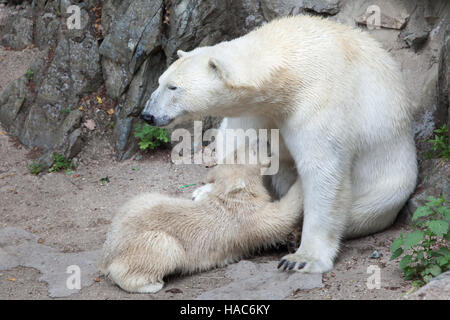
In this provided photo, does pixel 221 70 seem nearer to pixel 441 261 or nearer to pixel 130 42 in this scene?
pixel 441 261

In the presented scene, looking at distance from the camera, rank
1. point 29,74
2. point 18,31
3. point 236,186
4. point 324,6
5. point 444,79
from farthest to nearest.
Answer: point 18,31 → point 29,74 → point 324,6 → point 444,79 → point 236,186

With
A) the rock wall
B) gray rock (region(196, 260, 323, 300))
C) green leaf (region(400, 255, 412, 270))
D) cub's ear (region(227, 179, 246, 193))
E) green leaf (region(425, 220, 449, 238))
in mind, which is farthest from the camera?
the rock wall

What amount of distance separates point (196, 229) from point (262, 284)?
2.67 ft

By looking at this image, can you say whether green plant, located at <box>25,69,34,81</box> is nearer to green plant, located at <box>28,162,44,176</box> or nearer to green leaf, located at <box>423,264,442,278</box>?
green plant, located at <box>28,162,44,176</box>

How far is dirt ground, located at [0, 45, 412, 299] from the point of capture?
493cm

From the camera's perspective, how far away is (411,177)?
224 inches

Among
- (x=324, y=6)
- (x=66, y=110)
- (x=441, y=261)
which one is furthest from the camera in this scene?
(x=66, y=110)

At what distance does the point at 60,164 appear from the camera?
8273mm

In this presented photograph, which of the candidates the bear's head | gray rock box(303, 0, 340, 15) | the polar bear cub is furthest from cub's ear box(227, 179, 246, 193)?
gray rock box(303, 0, 340, 15)

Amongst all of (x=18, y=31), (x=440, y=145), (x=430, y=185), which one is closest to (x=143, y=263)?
(x=430, y=185)

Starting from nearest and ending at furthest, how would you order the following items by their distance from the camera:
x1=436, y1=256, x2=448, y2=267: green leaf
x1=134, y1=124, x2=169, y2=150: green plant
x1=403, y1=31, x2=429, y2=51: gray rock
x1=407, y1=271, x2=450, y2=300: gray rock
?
x1=407, y1=271, x2=450, y2=300: gray rock < x1=436, y1=256, x2=448, y2=267: green leaf < x1=403, y1=31, x2=429, y2=51: gray rock < x1=134, y1=124, x2=169, y2=150: green plant

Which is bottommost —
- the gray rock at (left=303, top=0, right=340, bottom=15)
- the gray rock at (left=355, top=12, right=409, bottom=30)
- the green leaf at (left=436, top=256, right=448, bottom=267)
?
the green leaf at (left=436, top=256, right=448, bottom=267)

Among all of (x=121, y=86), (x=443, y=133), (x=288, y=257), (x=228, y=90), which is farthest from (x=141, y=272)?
(x=121, y=86)

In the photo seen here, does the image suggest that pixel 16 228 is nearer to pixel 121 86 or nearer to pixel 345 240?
pixel 121 86
